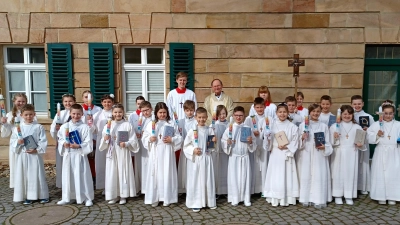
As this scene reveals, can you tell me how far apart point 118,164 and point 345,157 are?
3.60 metres

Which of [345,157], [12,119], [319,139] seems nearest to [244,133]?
[319,139]

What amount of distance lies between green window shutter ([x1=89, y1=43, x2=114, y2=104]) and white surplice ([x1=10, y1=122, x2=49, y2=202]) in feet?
8.28

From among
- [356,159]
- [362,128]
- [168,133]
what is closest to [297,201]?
[356,159]

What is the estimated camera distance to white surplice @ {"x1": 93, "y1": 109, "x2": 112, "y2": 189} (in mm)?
5738

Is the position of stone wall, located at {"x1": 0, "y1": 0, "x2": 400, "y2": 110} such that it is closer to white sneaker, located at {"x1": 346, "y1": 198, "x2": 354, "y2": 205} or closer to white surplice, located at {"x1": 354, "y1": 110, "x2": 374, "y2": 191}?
white surplice, located at {"x1": 354, "y1": 110, "x2": 374, "y2": 191}

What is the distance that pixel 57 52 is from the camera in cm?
762

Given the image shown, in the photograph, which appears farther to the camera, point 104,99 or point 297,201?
point 104,99

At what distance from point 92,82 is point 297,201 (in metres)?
5.16

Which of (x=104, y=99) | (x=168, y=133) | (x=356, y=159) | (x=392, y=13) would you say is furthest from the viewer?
(x=392, y=13)

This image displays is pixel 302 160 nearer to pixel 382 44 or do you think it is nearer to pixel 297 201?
pixel 297 201

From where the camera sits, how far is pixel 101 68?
7.66 meters

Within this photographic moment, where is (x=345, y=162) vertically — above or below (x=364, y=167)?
above

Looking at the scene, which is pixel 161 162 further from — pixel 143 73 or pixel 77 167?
pixel 143 73

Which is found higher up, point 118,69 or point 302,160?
point 118,69
